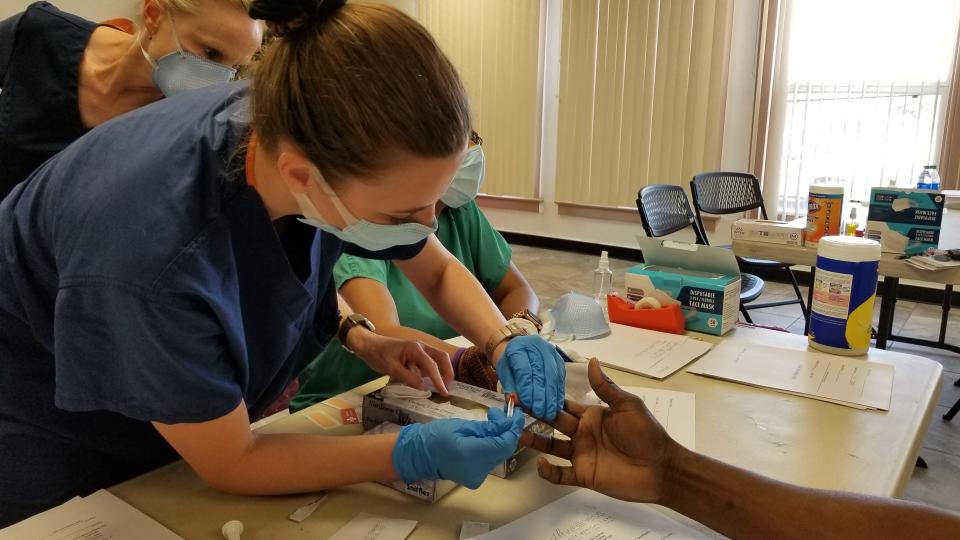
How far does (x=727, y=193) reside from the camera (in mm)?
3318

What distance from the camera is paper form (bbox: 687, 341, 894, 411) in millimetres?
1093

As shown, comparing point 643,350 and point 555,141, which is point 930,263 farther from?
point 555,141

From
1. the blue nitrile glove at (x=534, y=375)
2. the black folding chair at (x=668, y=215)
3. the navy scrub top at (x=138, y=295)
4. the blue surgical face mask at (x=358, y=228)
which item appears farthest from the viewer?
the black folding chair at (x=668, y=215)

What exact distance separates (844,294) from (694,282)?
0.93 ft

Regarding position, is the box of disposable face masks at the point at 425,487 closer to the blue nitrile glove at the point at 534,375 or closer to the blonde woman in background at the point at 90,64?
the blue nitrile glove at the point at 534,375

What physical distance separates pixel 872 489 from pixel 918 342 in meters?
2.58

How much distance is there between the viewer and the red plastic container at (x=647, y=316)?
1398mm

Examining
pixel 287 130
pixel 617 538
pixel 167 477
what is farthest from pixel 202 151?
pixel 617 538

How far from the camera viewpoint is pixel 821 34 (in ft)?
12.7

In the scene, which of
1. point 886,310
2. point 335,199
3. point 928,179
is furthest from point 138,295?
point 928,179

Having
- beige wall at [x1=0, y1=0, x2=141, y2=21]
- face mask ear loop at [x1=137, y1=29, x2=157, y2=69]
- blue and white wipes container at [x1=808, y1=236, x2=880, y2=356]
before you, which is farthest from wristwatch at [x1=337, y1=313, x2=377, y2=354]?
beige wall at [x1=0, y1=0, x2=141, y2=21]

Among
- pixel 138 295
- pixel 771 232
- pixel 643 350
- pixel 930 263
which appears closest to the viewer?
pixel 138 295

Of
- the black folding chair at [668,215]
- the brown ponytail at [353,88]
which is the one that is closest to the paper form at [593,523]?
the brown ponytail at [353,88]

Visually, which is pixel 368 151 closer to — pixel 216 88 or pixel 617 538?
pixel 216 88
